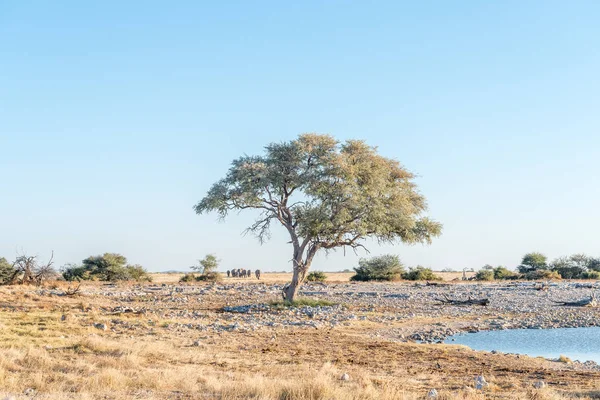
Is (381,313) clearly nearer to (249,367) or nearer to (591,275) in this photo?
(249,367)

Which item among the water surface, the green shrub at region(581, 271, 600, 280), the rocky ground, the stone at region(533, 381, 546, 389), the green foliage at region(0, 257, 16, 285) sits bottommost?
the water surface

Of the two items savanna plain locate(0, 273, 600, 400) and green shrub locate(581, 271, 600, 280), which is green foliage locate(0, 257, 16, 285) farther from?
green shrub locate(581, 271, 600, 280)

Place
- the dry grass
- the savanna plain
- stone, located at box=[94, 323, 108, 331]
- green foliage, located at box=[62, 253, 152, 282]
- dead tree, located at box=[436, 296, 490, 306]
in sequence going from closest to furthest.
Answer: the dry grass, the savanna plain, stone, located at box=[94, 323, 108, 331], dead tree, located at box=[436, 296, 490, 306], green foliage, located at box=[62, 253, 152, 282]

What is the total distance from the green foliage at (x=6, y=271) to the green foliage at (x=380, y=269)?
3001 cm

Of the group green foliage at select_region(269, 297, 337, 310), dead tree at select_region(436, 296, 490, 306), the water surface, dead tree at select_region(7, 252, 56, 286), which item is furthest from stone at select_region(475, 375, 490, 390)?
dead tree at select_region(7, 252, 56, 286)

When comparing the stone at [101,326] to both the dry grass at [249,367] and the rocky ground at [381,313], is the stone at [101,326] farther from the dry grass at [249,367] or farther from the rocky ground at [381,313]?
the rocky ground at [381,313]

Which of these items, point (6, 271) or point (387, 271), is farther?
point (387, 271)

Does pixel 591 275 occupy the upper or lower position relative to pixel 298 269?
lower

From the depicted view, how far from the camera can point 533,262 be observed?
7150 cm

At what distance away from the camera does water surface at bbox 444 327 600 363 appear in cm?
1809

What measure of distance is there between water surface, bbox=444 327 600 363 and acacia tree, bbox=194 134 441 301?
8.83 meters

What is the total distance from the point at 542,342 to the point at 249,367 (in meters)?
10.6

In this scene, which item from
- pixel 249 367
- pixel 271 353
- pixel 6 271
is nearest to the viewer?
pixel 249 367

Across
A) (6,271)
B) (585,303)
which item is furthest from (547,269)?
(6,271)
